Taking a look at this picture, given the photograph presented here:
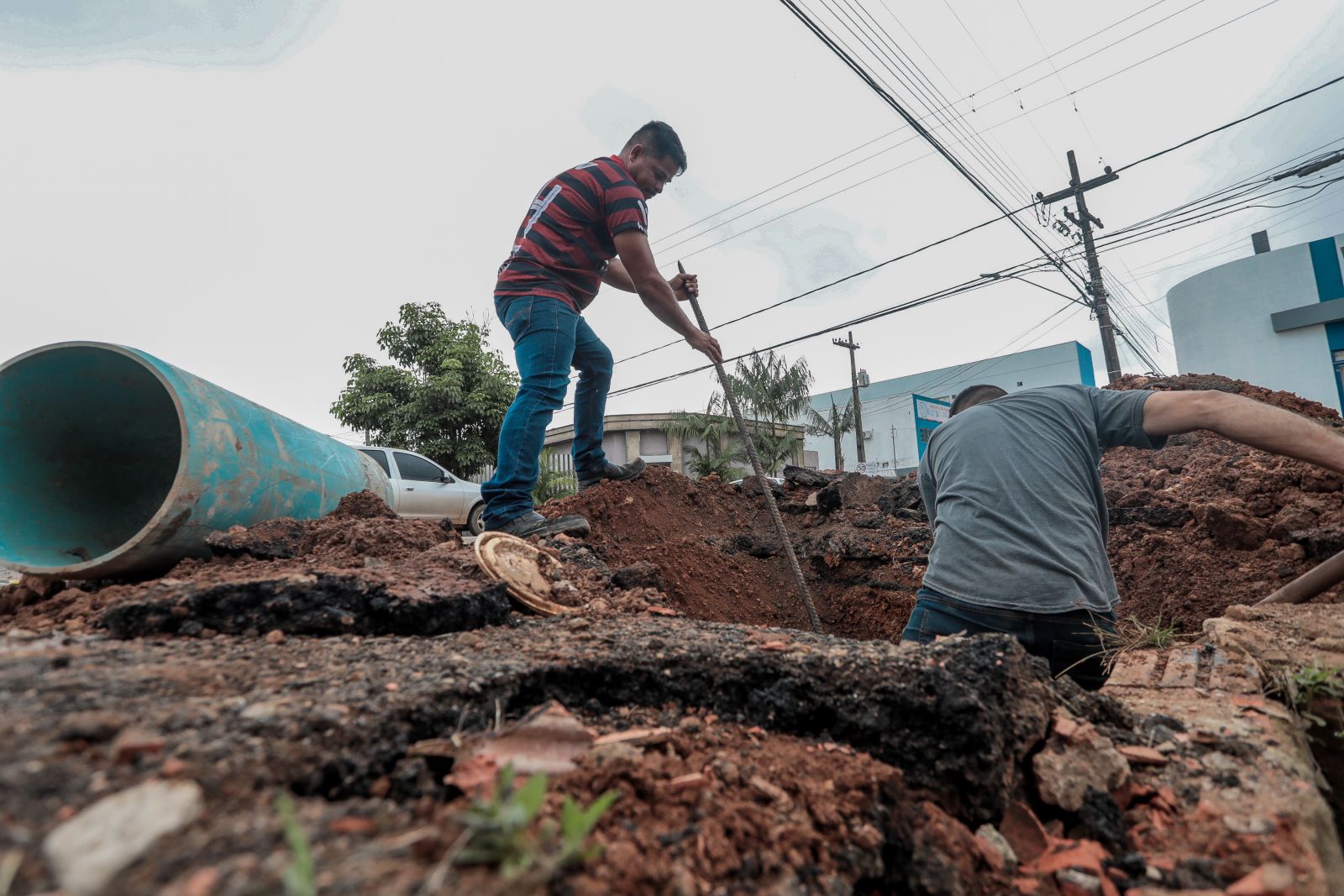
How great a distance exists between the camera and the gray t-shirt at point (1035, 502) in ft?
6.90

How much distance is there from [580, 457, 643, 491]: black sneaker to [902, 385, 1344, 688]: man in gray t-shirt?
2.19 metres

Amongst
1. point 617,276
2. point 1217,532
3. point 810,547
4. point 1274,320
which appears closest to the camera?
point 1217,532

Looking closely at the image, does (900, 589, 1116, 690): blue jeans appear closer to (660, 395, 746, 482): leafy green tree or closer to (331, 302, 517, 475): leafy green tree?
(331, 302, 517, 475): leafy green tree

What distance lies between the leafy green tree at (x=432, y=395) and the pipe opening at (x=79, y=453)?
37.4 ft

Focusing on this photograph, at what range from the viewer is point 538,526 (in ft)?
10.1

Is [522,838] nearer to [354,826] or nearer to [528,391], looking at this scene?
[354,826]

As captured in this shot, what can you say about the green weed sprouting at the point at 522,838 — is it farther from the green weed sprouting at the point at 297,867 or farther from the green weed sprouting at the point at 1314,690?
the green weed sprouting at the point at 1314,690

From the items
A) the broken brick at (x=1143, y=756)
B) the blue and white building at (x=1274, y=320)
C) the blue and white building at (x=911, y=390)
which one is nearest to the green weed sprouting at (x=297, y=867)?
the broken brick at (x=1143, y=756)

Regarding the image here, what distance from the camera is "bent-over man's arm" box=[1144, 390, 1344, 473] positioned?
1.77 metres

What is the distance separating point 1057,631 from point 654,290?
216 centimetres

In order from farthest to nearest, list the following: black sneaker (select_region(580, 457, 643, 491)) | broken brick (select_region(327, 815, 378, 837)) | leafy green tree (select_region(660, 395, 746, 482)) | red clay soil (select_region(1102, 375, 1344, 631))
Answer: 1. leafy green tree (select_region(660, 395, 746, 482))
2. black sneaker (select_region(580, 457, 643, 491))
3. red clay soil (select_region(1102, 375, 1344, 631))
4. broken brick (select_region(327, 815, 378, 837))

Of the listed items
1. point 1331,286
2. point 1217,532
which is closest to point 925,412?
point 1331,286

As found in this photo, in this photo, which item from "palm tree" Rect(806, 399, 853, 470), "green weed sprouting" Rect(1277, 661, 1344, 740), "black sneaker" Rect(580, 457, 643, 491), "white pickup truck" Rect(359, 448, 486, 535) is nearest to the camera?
"green weed sprouting" Rect(1277, 661, 1344, 740)

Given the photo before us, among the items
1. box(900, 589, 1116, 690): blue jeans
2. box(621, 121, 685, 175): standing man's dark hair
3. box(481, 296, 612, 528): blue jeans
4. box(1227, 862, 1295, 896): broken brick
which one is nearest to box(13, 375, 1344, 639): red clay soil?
box(481, 296, 612, 528): blue jeans
